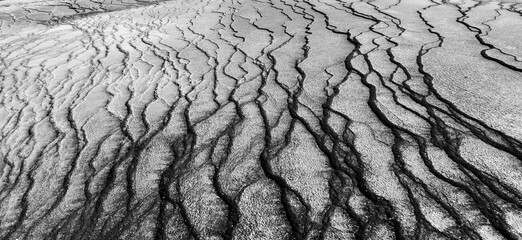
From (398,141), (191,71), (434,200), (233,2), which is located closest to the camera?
(434,200)

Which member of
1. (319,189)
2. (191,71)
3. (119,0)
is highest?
(319,189)

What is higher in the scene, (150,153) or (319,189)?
(319,189)

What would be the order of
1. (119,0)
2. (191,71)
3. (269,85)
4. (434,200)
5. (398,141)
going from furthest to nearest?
1. (119,0)
2. (191,71)
3. (269,85)
4. (398,141)
5. (434,200)

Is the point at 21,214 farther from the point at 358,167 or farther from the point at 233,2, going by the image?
the point at 233,2

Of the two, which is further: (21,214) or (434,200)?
(21,214)

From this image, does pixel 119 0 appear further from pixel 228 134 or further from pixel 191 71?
pixel 228 134

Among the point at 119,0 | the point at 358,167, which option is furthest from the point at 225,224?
the point at 119,0
